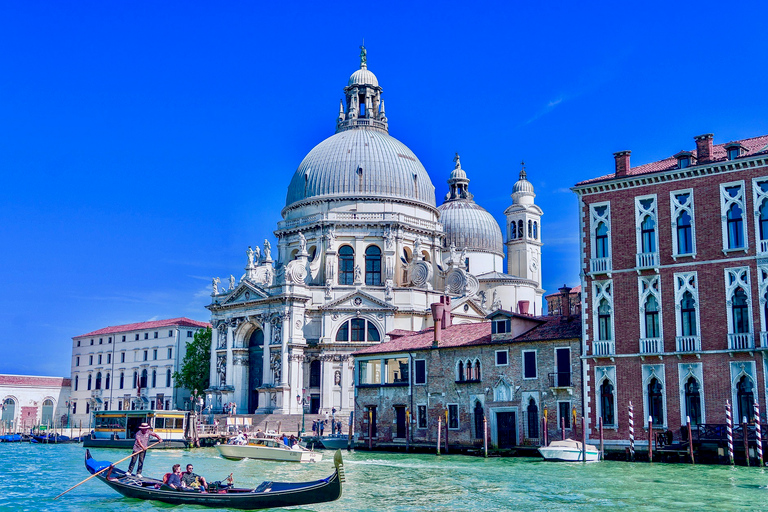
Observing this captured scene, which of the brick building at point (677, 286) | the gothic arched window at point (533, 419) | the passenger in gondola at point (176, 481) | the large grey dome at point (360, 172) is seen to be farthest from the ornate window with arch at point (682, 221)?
the large grey dome at point (360, 172)

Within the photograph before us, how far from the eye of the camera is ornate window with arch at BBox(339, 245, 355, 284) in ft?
218

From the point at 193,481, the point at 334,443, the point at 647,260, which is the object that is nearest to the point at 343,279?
the point at 334,443

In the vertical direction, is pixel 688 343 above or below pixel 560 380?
above

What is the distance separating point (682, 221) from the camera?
112ft

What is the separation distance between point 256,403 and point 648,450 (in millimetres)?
37914

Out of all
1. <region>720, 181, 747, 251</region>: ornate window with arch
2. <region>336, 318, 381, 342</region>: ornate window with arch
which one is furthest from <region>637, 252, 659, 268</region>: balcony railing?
<region>336, 318, 381, 342</region>: ornate window with arch

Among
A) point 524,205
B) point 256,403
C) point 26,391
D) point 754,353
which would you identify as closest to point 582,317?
point 754,353

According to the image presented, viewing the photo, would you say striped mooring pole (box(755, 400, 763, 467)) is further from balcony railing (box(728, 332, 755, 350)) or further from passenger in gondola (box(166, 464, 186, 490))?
passenger in gondola (box(166, 464, 186, 490))

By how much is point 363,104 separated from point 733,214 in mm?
45684

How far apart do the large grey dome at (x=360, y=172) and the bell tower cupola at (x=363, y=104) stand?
1.47 meters

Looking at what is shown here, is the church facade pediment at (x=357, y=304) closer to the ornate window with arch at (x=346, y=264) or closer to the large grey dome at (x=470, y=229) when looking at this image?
the ornate window with arch at (x=346, y=264)

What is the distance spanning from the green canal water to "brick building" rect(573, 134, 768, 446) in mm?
3390

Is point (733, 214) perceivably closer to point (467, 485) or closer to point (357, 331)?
point (467, 485)

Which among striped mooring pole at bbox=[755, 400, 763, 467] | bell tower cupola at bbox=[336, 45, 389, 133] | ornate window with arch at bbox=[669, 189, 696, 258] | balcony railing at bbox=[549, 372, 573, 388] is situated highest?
bell tower cupola at bbox=[336, 45, 389, 133]
